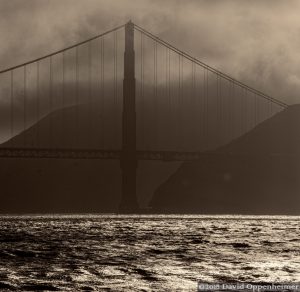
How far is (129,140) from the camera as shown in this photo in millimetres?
88000

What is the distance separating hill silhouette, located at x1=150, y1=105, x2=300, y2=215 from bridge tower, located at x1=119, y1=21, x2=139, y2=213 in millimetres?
23784

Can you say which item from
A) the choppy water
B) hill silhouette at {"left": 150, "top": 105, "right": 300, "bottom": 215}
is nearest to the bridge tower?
hill silhouette at {"left": 150, "top": 105, "right": 300, "bottom": 215}

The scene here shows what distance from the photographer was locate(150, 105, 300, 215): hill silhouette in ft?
396

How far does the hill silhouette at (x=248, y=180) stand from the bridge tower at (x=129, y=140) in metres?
23.8

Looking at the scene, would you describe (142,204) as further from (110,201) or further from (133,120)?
(133,120)

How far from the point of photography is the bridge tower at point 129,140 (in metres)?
88.0

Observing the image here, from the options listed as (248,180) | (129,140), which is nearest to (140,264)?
(129,140)

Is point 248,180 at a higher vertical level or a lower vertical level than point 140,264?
higher

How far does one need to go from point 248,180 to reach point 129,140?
4181 cm

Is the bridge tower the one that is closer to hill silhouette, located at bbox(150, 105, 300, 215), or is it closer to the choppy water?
hill silhouette, located at bbox(150, 105, 300, 215)

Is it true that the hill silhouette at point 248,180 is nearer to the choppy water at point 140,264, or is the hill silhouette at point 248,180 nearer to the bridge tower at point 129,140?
the bridge tower at point 129,140

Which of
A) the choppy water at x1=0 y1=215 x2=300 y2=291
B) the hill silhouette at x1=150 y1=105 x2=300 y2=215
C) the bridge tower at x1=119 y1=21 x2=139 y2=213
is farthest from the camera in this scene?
the hill silhouette at x1=150 y1=105 x2=300 y2=215

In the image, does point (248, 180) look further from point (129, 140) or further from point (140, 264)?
point (140, 264)

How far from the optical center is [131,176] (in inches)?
3529
